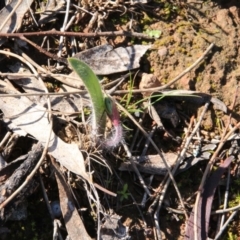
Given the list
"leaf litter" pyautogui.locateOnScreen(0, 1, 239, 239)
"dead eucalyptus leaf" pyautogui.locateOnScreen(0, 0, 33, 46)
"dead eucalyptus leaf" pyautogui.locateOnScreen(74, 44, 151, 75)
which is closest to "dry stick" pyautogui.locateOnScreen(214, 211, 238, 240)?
"leaf litter" pyautogui.locateOnScreen(0, 1, 239, 239)

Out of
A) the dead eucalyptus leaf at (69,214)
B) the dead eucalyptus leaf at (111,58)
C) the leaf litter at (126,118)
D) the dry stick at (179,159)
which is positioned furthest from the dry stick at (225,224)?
the dead eucalyptus leaf at (111,58)

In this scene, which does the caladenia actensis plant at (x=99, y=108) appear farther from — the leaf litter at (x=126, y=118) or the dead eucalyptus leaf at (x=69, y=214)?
the dead eucalyptus leaf at (x=69, y=214)

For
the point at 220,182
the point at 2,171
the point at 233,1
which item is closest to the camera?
the point at 2,171

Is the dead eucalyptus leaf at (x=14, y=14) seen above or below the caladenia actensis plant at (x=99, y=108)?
above

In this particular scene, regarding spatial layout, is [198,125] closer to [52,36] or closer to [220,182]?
[220,182]

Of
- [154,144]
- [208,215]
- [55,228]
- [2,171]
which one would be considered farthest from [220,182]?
[2,171]

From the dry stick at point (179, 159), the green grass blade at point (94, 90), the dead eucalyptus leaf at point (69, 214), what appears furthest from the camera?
the dry stick at point (179, 159)
